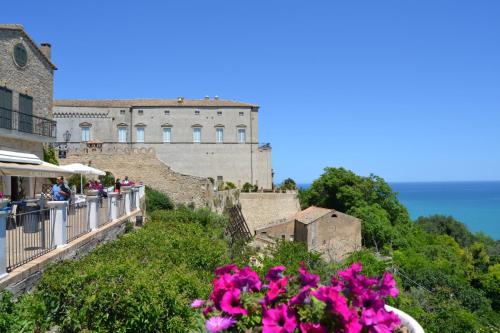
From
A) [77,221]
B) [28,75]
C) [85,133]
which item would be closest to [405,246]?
[85,133]

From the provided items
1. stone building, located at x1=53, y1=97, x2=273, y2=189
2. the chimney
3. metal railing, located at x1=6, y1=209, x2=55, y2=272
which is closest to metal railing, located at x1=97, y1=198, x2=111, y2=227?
metal railing, located at x1=6, y1=209, x2=55, y2=272

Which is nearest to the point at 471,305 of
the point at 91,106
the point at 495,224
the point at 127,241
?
the point at 127,241

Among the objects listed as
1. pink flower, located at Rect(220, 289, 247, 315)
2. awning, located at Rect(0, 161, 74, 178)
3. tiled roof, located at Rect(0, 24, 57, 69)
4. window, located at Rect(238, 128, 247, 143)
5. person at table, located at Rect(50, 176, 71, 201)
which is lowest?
pink flower, located at Rect(220, 289, 247, 315)

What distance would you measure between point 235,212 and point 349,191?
14407 mm

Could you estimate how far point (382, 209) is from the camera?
44094 mm

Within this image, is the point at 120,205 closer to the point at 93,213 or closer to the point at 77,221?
the point at 93,213

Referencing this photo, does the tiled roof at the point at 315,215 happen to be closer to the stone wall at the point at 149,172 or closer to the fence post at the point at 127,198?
the stone wall at the point at 149,172

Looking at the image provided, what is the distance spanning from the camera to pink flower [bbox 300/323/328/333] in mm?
2773

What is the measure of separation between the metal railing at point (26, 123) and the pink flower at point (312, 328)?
18248mm

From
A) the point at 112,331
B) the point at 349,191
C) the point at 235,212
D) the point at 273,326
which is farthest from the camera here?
the point at 349,191

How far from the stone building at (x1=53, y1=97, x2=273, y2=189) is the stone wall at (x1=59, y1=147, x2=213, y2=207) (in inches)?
608

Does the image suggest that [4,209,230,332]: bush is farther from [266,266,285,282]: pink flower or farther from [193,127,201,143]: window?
[193,127,201,143]: window

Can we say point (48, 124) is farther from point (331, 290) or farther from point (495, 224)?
point (495, 224)

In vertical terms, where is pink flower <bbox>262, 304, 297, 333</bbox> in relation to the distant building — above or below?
above
